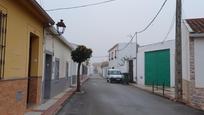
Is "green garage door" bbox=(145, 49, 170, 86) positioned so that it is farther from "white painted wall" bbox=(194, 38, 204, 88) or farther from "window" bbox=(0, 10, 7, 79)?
"window" bbox=(0, 10, 7, 79)

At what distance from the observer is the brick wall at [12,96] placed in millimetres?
8271

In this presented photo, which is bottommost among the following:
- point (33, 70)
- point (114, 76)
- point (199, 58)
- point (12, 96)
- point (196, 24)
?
point (12, 96)

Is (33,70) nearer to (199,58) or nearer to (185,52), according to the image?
(199,58)

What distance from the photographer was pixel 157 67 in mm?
34094

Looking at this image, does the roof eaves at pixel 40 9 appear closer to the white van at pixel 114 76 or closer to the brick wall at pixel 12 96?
the brick wall at pixel 12 96

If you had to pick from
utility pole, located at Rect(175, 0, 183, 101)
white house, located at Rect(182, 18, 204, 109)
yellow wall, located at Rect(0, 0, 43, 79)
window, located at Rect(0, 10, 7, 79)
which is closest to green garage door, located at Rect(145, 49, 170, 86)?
utility pole, located at Rect(175, 0, 183, 101)

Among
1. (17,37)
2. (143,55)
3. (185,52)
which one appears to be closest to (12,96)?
(17,37)

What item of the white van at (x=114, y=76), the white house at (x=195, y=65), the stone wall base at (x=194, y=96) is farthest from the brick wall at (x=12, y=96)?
the white van at (x=114, y=76)

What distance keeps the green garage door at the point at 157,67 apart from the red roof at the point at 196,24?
40.5ft

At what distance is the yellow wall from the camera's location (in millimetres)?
8711

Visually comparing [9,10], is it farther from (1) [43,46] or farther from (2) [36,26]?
(1) [43,46]

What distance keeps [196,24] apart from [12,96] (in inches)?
510

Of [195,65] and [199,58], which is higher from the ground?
[199,58]

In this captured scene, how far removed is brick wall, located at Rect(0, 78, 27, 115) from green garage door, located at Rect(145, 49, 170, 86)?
23.4m
